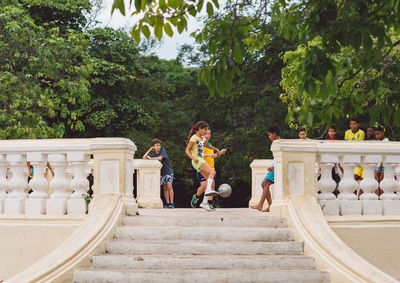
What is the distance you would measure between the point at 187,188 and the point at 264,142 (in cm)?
720

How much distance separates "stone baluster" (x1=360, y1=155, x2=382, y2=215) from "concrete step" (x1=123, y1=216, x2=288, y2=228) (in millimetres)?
1235

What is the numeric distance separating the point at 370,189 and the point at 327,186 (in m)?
0.68

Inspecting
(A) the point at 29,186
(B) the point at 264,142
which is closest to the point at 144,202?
(A) the point at 29,186

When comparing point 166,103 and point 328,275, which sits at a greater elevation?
point 166,103

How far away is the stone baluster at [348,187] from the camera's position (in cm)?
785

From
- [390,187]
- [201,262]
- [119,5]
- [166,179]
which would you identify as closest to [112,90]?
[166,179]

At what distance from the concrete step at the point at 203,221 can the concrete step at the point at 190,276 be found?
1331mm

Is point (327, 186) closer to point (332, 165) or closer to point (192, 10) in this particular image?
point (332, 165)

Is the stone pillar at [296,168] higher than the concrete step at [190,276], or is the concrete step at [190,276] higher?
the stone pillar at [296,168]

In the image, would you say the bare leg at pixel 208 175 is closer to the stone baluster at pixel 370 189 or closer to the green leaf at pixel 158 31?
the stone baluster at pixel 370 189

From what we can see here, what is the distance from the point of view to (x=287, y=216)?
25.2 ft

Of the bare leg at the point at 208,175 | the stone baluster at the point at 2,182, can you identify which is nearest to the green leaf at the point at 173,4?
the stone baluster at the point at 2,182

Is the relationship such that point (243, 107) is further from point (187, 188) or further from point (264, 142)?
point (187, 188)

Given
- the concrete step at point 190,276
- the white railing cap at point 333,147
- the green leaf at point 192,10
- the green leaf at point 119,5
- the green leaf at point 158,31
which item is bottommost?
the concrete step at point 190,276
